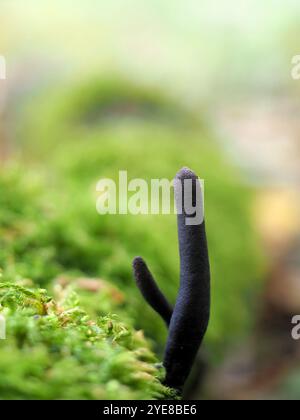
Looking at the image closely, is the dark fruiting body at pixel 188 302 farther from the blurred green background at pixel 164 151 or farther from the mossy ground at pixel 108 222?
the blurred green background at pixel 164 151

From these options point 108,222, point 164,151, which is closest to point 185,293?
point 108,222

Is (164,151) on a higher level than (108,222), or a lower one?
higher

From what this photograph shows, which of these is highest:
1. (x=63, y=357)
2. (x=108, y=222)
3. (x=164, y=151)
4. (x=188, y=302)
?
(x=164, y=151)

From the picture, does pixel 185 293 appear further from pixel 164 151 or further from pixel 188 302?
pixel 164 151

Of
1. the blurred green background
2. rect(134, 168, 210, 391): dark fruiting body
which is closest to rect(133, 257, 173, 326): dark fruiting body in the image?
rect(134, 168, 210, 391): dark fruiting body

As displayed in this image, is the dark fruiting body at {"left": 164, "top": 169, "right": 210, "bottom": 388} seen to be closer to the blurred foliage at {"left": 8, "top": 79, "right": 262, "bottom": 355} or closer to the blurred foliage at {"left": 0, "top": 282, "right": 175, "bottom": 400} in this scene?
the blurred foliage at {"left": 0, "top": 282, "right": 175, "bottom": 400}

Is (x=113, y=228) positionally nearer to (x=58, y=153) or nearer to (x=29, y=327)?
Answer: (x=29, y=327)

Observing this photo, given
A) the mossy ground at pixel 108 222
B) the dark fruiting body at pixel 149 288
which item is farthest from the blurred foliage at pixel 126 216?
the dark fruiting body at pixel 149 288
